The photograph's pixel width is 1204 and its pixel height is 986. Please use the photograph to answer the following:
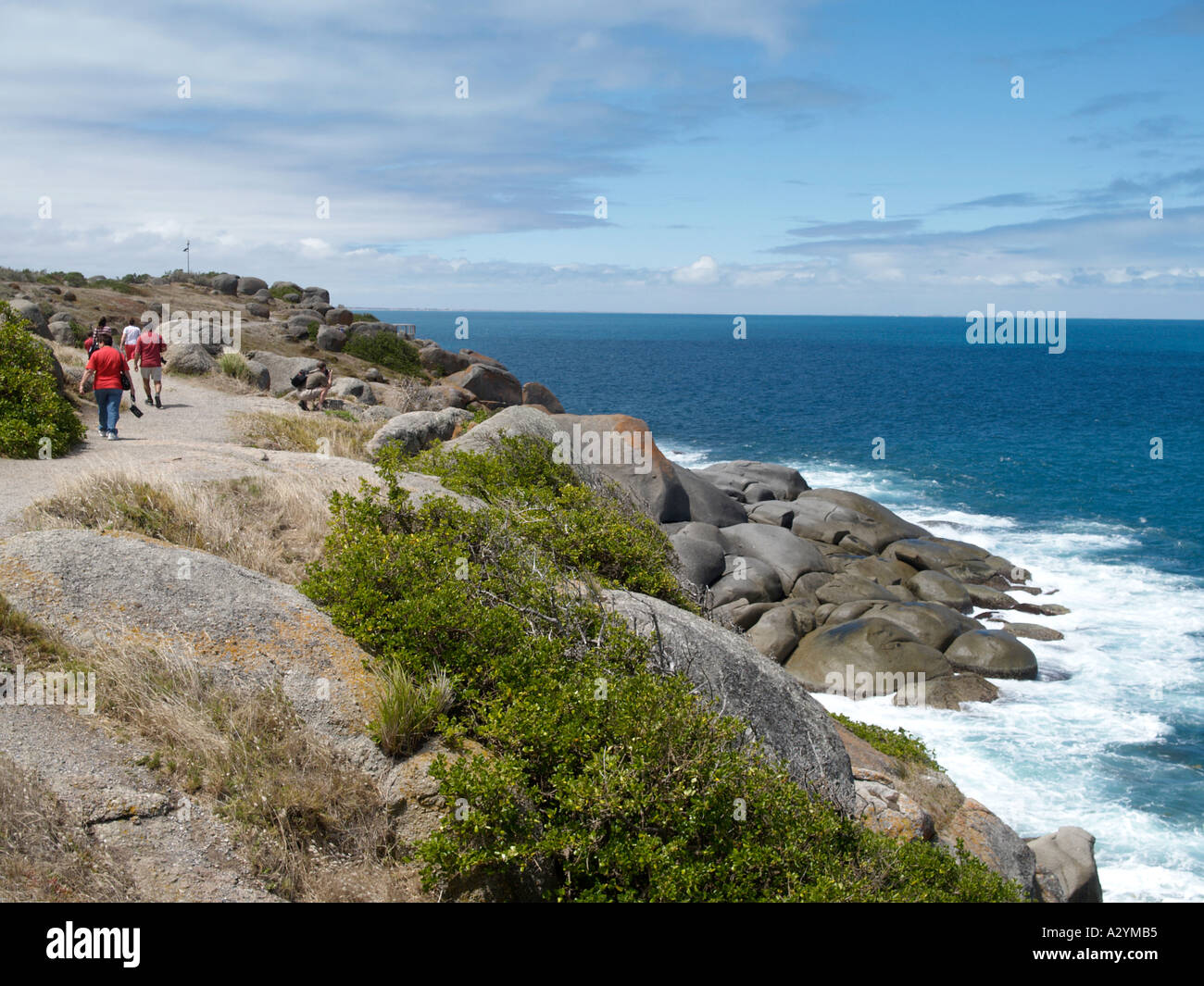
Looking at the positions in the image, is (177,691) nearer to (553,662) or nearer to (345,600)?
(345,600)

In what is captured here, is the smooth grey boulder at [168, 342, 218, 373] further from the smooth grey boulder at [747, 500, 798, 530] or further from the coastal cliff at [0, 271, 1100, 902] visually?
the smooth grey boulder at [747, 500, 798, 530]

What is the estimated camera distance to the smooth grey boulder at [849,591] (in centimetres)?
2466

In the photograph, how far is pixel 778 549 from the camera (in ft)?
A: 86.7

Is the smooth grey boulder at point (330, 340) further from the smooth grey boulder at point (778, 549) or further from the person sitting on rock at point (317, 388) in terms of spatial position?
the smooth grey boulder at point (778, 549)

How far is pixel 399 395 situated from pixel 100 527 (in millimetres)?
24038

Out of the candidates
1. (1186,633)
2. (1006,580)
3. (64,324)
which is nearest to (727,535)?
Result: (1006,580)

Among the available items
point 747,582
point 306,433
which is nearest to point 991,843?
point 747,582

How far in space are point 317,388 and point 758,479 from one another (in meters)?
Answer: 18.0

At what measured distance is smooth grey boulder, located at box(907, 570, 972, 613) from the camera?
26.2 metres

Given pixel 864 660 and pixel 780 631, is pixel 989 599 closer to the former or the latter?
pixel 864 660

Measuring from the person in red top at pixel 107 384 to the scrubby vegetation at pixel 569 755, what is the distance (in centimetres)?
856

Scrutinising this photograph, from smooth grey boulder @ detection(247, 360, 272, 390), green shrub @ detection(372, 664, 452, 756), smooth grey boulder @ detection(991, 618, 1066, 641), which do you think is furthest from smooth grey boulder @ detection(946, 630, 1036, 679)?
smooth grey boulder @ detection(247, 360, 272, 390)

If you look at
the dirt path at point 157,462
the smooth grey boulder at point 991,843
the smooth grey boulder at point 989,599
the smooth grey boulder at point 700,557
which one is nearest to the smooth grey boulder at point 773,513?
the smooth grey boulder at point 700,557

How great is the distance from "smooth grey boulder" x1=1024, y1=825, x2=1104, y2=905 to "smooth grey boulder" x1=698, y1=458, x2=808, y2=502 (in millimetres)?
20548
